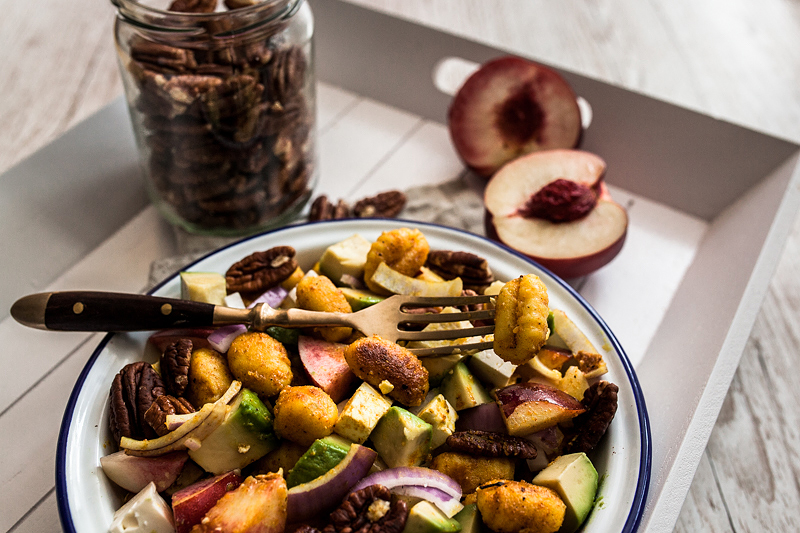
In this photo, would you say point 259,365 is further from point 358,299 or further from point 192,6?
point 192,6

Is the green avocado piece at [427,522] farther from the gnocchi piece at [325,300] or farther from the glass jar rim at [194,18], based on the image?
the glass jar rim at [194,18]

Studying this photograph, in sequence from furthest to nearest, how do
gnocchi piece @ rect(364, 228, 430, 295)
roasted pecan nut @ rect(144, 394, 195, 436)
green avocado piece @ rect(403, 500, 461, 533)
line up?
gnocchi piece @ rect(364, 228, 430, 295) → roasted pecan nut @ rect(144, 394, 195, 436) → green avocado piece @ rect(403, 500, 461, 533)

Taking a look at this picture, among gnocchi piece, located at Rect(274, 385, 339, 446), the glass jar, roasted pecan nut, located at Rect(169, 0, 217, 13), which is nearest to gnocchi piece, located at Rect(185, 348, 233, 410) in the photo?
gnocchi piece, located at Rect(274, 385, 339, 446)

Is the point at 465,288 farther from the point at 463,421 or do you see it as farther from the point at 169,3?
the point at 169,3

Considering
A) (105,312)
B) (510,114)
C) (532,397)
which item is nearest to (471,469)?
(532,397)

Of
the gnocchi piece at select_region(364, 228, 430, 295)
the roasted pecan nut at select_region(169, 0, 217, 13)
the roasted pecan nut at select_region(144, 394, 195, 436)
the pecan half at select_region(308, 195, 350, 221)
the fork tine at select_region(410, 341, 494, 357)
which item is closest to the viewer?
the roasted pecan nut at select_region(144, 394, 195, 436)

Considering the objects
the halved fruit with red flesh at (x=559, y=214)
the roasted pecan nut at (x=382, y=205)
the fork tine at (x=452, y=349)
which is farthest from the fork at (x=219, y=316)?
the roasted pecan nut at (x=382, y=205)

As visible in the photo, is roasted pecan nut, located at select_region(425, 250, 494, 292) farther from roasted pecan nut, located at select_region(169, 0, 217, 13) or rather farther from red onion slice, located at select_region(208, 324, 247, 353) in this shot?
roasted pecan nut, located at select_region(169, 0, 217, 13)
